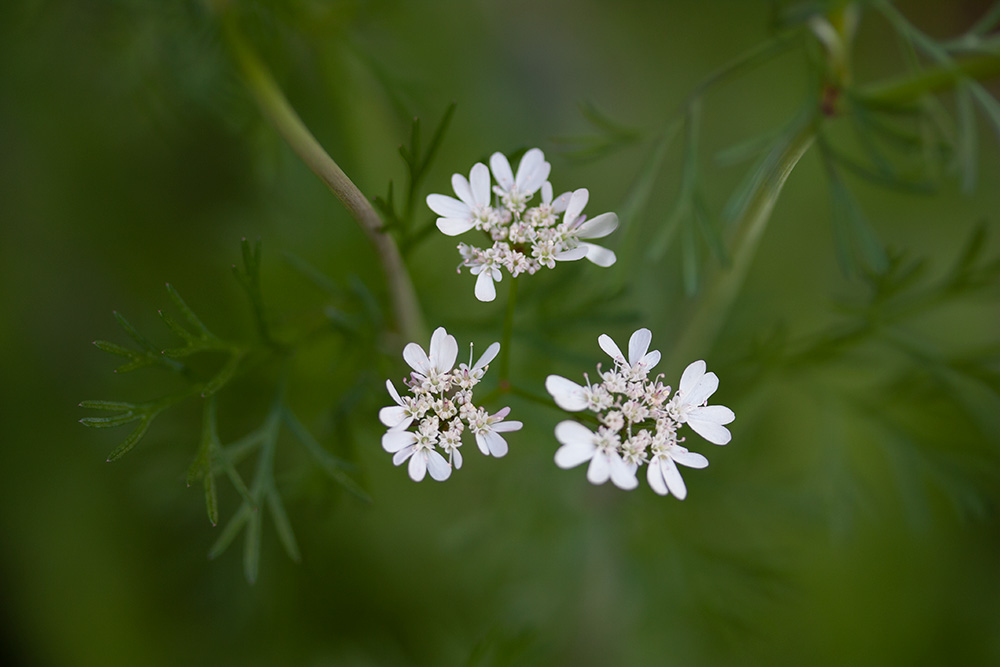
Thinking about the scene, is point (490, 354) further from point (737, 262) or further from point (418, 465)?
point (737, 262)

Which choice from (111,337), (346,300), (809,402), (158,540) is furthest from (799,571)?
(111,337)

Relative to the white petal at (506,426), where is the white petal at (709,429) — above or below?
above

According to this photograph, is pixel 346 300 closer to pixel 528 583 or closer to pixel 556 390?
pixel 556 390

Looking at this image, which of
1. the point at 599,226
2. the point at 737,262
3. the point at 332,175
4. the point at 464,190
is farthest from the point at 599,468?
the point at 737,262

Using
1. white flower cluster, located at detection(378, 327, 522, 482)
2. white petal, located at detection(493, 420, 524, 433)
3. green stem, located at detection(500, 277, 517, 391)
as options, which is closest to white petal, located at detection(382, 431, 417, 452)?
white flower cluster, located at detection(378, 327, 522, 482)

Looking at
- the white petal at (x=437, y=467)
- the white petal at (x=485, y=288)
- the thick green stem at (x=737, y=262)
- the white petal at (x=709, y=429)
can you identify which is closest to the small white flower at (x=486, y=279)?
the white petal at (x=485, y=288)

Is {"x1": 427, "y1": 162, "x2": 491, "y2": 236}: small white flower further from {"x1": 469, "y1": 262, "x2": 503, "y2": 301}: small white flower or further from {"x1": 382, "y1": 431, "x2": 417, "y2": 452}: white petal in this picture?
{"x1": 382, "y1": 431, "x2": 417, "y2": 452}: white petal

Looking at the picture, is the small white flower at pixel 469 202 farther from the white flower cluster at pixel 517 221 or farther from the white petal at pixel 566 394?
the white petal at pixel 566 394

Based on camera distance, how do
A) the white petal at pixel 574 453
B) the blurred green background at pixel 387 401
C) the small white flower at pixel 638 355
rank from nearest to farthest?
the white petal at pixel 574 453
the small white flower at pixel 638 355
the blurred green background at pixel 387 401
